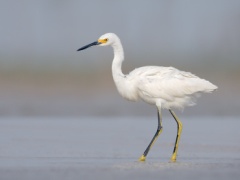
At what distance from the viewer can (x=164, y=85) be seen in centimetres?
1789

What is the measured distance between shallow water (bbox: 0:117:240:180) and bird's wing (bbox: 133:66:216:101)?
1014mm

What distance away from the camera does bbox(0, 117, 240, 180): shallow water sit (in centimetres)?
1542

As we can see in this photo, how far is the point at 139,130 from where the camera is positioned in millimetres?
21312

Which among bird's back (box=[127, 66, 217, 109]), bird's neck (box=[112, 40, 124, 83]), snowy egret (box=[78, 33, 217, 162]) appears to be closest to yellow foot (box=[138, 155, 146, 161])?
snowy egret (box=[78, 33, 217, 162])

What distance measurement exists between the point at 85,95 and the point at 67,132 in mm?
6722

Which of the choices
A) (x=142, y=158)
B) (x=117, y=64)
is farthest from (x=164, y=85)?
(x=142, y=158)

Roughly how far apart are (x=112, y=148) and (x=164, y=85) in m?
1.43

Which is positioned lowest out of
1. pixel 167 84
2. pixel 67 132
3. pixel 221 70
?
pixel 221 70

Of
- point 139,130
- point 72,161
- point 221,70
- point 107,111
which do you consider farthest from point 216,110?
point 72,161

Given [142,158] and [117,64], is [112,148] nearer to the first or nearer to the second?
[142,158]

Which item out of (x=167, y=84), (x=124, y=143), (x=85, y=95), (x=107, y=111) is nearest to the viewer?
(x=167, y=84)

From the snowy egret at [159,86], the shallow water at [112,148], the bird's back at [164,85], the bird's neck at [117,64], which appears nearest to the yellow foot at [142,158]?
the shallow water at [112,148]

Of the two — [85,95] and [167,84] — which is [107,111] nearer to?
[85,95]

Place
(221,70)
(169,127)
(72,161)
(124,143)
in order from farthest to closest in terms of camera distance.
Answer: (221,70) → (169,127) → (124,143) → (72,161)
